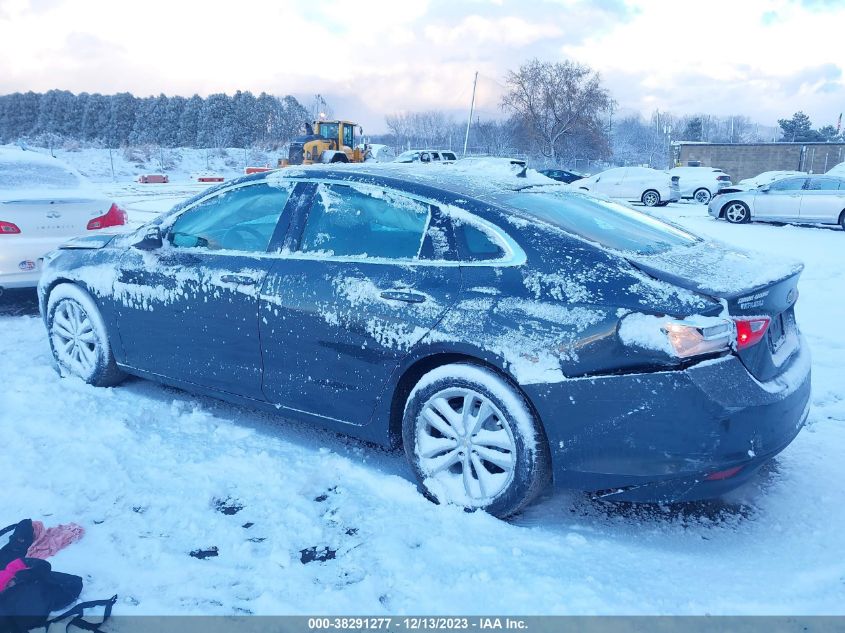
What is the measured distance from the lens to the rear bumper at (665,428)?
260cm

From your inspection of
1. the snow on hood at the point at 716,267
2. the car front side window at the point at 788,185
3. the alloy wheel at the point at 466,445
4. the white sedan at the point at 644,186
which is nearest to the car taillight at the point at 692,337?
the snow on hood at the point at 716,267

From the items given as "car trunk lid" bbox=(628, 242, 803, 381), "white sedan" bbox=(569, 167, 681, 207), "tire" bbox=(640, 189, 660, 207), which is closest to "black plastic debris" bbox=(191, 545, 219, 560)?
"car trunk lid" bbox=(628, 242, 803, 381)

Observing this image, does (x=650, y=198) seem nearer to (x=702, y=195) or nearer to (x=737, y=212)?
(x=702, y=195)

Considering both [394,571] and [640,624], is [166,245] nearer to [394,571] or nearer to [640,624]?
[394,571]

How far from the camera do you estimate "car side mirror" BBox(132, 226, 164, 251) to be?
13.7ft

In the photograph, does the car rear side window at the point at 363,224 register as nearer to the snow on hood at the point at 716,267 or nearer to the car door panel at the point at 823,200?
the snow on hood at the point at 716,267

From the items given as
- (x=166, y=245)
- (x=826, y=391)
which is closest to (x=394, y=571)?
(x=166, y=245)

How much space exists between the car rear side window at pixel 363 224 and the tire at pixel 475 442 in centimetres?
69

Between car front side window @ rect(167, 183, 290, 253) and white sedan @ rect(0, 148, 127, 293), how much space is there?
2846 mm

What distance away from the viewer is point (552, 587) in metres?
2.57

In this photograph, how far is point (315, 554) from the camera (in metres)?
2.80

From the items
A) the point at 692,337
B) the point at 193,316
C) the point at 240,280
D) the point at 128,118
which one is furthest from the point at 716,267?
the point at 128,118

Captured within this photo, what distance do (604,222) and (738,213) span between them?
54.2 ft

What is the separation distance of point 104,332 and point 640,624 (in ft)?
12.0
